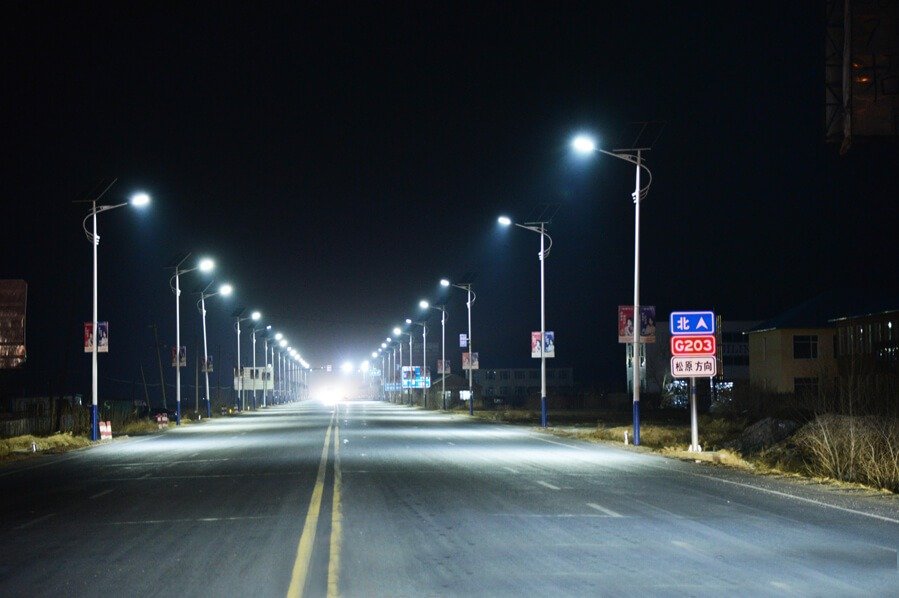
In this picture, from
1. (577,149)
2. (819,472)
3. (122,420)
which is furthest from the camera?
(122,420)

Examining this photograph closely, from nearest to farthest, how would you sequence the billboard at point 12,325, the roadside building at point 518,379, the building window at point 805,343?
the billboard at point 12,325 → the building window at point 805,343 → the roadside building at point 518,379

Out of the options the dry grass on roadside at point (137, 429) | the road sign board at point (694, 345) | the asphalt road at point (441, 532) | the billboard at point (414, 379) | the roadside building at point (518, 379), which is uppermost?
the road sign board at point (694, 345)

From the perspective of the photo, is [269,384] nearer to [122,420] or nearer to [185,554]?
[122,420]

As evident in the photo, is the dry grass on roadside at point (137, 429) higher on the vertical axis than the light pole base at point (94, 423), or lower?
lower

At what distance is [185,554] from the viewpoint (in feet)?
43.5

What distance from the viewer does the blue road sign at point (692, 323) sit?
106 feet

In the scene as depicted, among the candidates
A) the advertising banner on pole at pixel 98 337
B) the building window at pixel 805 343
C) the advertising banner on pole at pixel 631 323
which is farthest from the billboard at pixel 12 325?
the building window at pixel 805 343

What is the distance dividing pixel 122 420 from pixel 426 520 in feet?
155

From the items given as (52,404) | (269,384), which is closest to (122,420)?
(52,404)

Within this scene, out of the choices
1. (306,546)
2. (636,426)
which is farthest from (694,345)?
(306,546)

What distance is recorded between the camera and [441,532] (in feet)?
48.9

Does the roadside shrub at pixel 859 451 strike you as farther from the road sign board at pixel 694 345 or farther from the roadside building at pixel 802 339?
the roadside building at pixel 802 339

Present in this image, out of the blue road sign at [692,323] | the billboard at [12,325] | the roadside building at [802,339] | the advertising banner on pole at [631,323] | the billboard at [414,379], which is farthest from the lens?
the billboard at [414,379]

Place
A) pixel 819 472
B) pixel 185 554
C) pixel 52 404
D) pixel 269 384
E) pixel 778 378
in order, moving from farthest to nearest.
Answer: pixel 269 384 → pixel 778 378 → pixel 52 404 → pixel 819 472 → pixel 185 554
